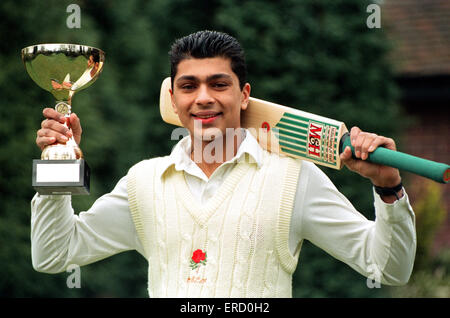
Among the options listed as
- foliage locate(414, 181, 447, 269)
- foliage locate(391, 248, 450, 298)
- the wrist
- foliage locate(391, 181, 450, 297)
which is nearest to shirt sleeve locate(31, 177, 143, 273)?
the wrist

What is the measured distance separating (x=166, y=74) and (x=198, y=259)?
4478mm

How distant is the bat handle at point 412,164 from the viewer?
2213 mm

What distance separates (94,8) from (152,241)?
5.43m

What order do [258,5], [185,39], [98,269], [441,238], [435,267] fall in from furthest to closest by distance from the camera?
[441,238] → [435,267] → [98,269] → [258,5] → [185,39]

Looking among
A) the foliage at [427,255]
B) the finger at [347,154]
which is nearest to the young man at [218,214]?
the finger at [347,154]

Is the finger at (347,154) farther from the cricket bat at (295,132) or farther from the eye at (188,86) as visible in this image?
the eye at (188,86)

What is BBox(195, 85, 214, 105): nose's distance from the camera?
8.52 feet

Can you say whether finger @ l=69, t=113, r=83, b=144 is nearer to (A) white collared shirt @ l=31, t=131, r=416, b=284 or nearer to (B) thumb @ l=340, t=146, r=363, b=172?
(A) white collared shirt @ l=31, t=131, r=416, b=284

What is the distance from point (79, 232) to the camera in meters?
2.73

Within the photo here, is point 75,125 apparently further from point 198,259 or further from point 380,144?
point 380,144

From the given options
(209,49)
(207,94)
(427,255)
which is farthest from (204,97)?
(427,255)
